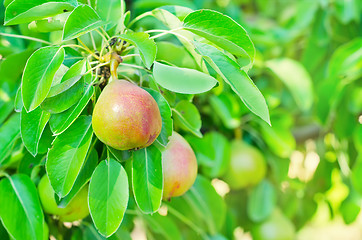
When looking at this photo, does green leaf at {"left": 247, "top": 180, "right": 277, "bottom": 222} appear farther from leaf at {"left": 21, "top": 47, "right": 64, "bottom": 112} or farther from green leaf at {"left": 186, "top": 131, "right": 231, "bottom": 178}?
leaf at {"left": 21, "top": 47, "right": 64, "bottom": 112}

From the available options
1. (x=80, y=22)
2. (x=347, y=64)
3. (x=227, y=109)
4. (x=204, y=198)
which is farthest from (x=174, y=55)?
(x=347, y=64)

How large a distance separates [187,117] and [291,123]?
1.94 ft

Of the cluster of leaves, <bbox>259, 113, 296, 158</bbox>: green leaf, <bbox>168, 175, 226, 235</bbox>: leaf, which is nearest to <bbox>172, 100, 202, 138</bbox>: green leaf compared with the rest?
the cluster of leaves

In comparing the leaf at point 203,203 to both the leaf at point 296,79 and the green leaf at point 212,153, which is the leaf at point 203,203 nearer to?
the green leaf at point 212,153

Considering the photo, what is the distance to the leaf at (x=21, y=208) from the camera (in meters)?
0.61

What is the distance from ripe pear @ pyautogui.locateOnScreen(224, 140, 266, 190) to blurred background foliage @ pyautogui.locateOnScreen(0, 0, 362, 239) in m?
0.02

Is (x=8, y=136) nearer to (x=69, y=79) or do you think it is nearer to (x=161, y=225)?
(x=69, y=79)

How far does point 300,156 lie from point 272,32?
42 centimetres

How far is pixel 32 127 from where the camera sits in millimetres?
568

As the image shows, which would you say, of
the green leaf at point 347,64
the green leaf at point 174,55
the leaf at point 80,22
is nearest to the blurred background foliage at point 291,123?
the green leaf at point 347,64

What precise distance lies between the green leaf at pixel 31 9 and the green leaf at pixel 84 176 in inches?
7.1

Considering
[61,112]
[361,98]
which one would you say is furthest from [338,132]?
[61,112]

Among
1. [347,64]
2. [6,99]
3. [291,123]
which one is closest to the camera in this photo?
[6,99]

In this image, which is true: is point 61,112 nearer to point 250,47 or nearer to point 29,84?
point 29,84
